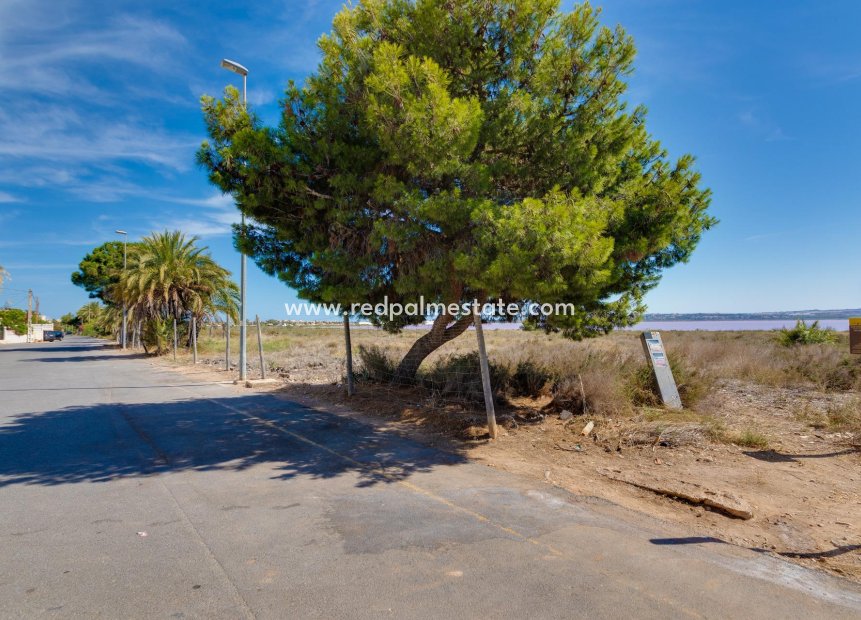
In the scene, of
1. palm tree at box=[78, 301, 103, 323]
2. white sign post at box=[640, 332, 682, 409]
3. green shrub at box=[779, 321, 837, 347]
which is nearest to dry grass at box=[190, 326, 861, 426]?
white sign post at box=[640, 332, 682, 409]

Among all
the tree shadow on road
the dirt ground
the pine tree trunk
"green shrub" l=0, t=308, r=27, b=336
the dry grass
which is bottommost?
the dirt ground

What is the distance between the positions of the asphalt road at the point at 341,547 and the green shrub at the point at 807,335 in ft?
62.0

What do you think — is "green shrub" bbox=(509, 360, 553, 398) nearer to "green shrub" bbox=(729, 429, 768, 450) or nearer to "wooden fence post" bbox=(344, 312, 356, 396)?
"green shrub" bbox=(729, 429, 768, 450)

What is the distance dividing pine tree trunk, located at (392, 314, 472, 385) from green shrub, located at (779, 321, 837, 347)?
51.2 ft

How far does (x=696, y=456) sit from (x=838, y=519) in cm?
188

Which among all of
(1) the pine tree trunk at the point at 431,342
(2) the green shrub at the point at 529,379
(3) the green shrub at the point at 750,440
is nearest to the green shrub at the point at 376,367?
(1) the pine tree trunk at the point at 431,342

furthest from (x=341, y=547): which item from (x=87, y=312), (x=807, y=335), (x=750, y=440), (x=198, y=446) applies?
(x=87, y=312)

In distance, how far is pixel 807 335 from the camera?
1903cm

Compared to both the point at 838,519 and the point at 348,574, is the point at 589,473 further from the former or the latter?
the point at 348,574

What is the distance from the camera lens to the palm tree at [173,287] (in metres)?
28.1

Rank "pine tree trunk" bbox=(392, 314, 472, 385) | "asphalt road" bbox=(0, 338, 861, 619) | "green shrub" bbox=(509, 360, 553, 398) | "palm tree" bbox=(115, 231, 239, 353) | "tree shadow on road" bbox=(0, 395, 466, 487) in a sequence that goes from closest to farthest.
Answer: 1. "asphalt road" bbox=(0, 338, 861, 619)
2. "tree shadow on road" bbox=(0, 395, 466, 487)
3. "green shrub" bbox=(509, 360, 553, 398)
4. "pine tree trunk" bbox=(392, 314, 472, 385)
5. "palm tree" bbox=(115, 231, 239, 353)

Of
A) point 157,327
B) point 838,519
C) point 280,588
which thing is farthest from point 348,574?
point 157,327

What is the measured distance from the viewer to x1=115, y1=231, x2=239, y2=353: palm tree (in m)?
28.1

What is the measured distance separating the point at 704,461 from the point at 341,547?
4828 mm
